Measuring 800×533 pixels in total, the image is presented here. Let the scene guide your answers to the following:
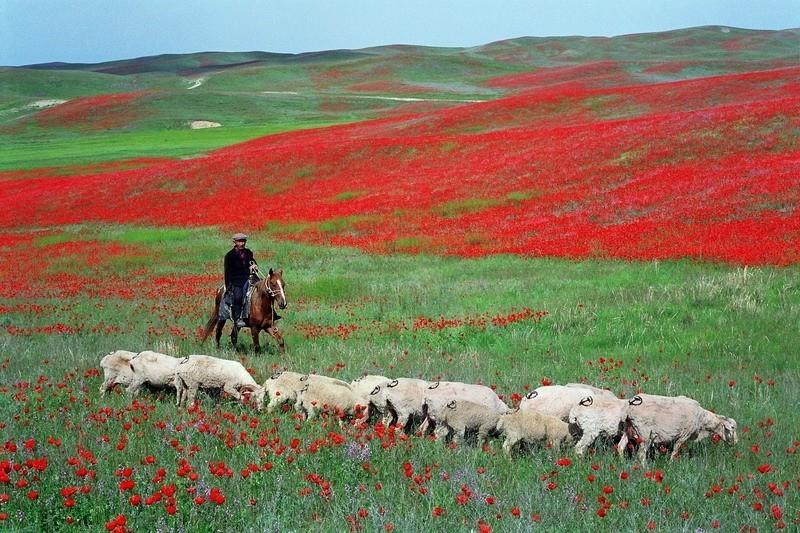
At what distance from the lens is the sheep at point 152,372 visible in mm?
11336

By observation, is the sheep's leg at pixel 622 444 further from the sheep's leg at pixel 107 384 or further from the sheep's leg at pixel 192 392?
the sheep's leg at pixel 107 384

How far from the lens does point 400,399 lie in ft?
31.8

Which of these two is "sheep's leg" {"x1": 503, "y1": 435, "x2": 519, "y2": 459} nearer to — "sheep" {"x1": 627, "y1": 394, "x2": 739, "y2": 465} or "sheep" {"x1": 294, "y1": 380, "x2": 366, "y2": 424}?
"sheep" {"x1": 627, "y1": 394, "x2": 739, "y2": 465}

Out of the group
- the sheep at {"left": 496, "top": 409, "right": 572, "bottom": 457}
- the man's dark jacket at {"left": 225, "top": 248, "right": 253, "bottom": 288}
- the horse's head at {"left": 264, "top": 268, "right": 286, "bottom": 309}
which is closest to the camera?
the sheep at {"left": 496, "top": 409, "right": 572, "bottom": 457}

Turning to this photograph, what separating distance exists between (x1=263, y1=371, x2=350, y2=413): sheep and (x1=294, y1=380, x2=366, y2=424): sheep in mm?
130

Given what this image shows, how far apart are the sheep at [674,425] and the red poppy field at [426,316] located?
20cm

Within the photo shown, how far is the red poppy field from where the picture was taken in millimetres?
7035

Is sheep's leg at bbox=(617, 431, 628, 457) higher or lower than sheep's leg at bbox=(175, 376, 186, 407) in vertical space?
higher

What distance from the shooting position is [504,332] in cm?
1505

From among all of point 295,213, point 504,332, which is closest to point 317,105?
point 295,213

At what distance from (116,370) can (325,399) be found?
3532 mm

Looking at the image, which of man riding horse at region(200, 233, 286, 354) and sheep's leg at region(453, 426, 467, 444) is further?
man riding horse at region(200, 233, 286, 354)

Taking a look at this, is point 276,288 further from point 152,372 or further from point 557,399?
point 557,399

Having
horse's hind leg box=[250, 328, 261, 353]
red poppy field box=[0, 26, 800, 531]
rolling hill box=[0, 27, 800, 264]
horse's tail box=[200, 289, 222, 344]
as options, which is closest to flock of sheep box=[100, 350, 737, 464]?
red poppy field box=[0, 26, 800, 531]
